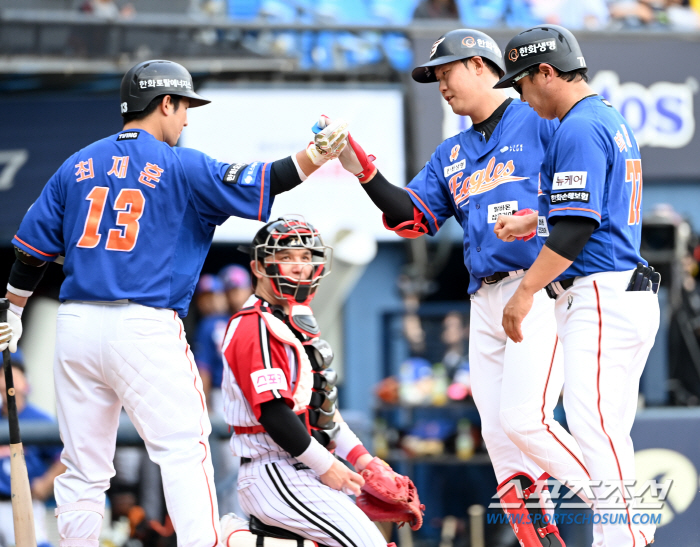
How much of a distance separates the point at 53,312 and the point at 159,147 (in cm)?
698

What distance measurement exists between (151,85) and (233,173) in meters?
0.55

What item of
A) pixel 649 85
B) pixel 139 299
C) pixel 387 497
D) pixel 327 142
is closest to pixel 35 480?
pixel 139 299

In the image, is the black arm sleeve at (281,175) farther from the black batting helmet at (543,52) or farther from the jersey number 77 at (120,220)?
the black batting helmet at (543,52)

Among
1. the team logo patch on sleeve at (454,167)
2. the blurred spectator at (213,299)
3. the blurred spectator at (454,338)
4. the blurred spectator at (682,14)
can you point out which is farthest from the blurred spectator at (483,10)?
the team logo patch on sleeve at (454,167)

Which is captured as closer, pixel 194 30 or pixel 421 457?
pixel 421 457

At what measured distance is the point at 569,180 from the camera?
3330 millimetres

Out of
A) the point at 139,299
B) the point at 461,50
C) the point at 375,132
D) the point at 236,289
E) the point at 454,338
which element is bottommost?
the point at 454,338

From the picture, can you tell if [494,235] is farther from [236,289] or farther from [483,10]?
[483,10]

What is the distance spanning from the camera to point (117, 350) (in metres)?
3.61

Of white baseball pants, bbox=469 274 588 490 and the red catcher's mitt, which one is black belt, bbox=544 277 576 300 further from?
the red catcher's mitt

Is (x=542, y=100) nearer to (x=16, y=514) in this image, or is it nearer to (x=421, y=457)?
(x=16, y=514)

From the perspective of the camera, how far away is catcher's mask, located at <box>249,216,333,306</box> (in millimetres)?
3961

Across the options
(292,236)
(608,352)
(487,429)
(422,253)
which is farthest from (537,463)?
(422,253)

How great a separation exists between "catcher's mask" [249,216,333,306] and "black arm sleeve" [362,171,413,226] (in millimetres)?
332
